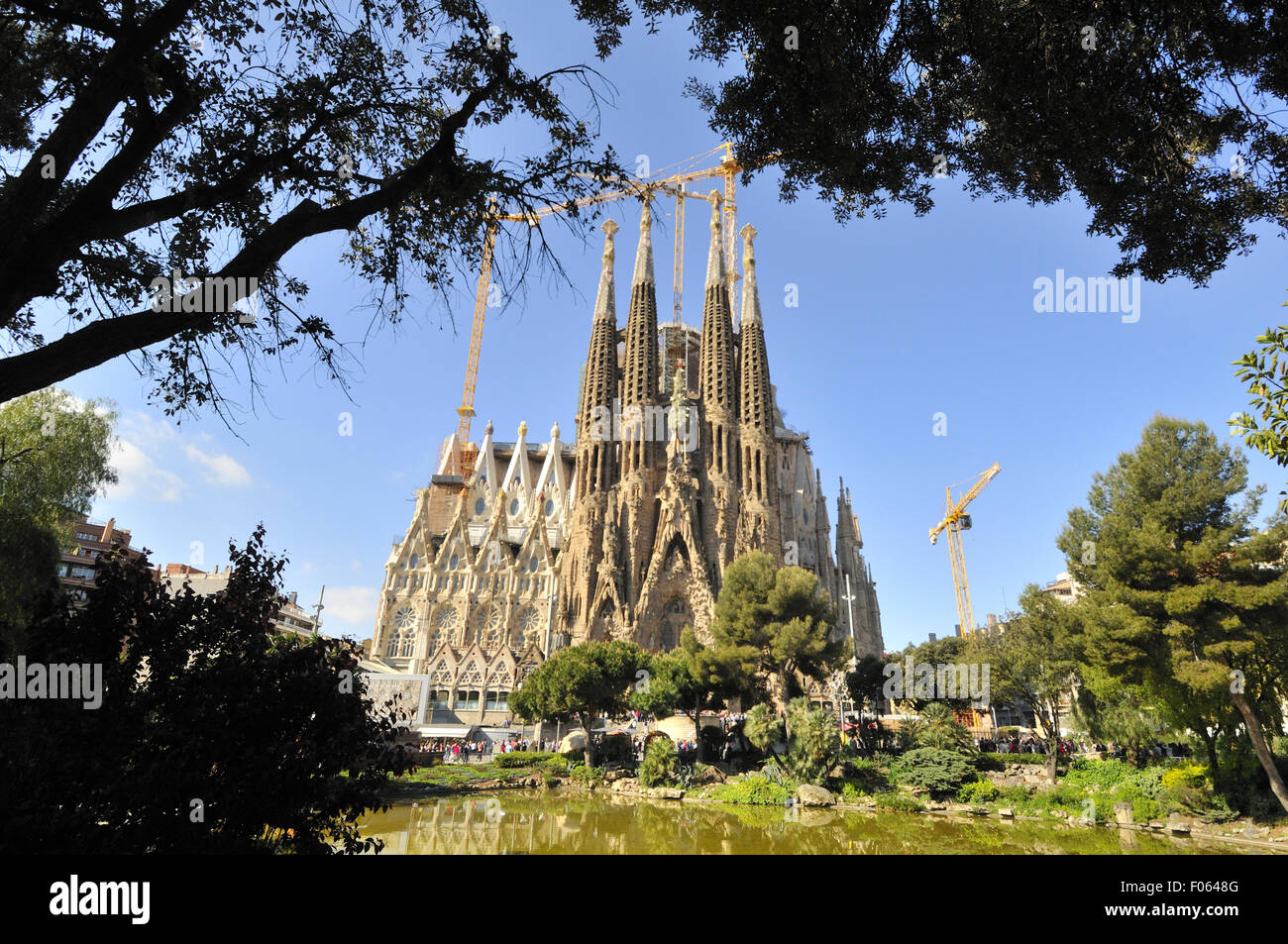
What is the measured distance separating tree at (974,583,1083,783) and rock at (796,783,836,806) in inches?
259

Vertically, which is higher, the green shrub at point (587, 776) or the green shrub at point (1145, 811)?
the green shrub at point (1145, 811)

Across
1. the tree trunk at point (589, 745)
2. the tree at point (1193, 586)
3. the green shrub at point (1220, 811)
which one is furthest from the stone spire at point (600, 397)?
the green shrub at point (1220, 811)

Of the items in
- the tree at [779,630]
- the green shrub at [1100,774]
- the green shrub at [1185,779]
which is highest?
the tree at [779,630]

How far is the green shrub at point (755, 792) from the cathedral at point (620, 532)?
65.7 ft

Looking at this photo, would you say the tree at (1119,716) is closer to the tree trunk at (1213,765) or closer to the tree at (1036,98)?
the tree trunk at (1213,765)

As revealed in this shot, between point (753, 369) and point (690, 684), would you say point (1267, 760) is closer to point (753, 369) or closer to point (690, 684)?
point (690, 684)

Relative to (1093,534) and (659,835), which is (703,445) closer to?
(1093,534)

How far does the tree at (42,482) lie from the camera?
13.7m

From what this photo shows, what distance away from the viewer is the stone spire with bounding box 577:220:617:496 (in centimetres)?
4612

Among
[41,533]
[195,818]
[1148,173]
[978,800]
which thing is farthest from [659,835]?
[41,533]

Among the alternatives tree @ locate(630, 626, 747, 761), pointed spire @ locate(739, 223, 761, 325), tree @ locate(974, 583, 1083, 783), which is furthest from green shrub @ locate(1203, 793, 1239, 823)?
pointed spire @ locate(739, 223, 761, 325)

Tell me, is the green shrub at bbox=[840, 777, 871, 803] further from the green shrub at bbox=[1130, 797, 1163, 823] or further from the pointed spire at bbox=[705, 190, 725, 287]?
the pointed spire at bbox=[705, 190, 725, 287]
